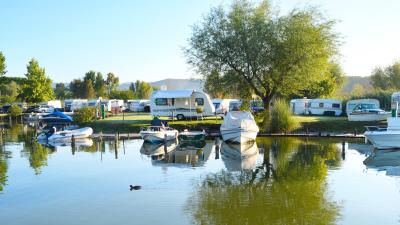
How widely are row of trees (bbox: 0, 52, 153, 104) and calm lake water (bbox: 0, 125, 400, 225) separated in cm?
4113

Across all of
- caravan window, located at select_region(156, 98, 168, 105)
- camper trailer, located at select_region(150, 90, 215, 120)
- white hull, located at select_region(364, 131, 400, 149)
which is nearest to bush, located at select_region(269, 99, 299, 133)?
camper trailer, located at select_region(150, 90, 215, 120)

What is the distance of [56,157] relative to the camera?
1035 inches

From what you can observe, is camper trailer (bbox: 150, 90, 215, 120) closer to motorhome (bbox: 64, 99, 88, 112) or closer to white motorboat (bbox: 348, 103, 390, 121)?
white motorboat (bbox: 348, 103, 390, 121)

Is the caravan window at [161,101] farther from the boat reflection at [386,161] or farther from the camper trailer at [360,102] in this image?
the boat reflection at [386,161]

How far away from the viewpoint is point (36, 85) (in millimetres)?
67562

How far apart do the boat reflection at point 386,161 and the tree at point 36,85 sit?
5612 centimetres

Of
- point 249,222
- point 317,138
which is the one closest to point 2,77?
point 317,138

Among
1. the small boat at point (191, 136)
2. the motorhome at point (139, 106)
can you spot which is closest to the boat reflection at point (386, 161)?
the small boat at point (191, 136)

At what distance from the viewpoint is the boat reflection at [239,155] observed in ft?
73.5

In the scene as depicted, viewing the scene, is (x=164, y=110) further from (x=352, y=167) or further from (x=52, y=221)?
(x=52, y=221)

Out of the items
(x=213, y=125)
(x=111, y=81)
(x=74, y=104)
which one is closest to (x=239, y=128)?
(x=213, y=125)

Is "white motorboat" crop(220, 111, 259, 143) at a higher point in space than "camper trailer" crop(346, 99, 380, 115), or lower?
lower

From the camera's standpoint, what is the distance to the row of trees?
2657 inches

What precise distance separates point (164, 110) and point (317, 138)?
48.6 feet
